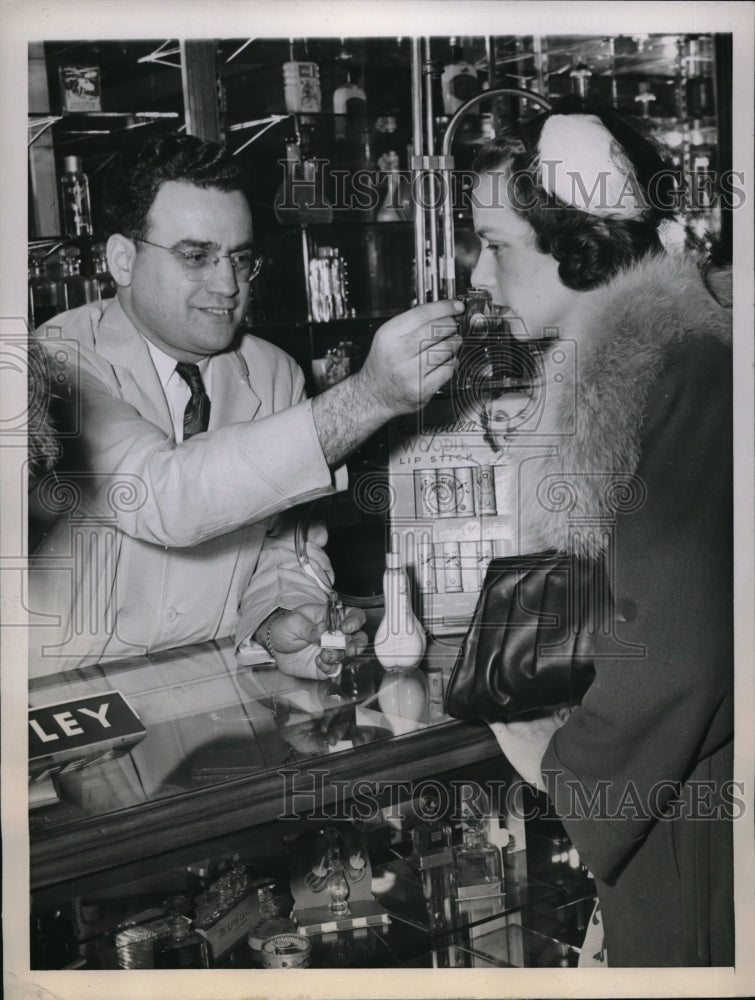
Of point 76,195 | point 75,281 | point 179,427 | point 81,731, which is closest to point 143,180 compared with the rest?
point 76,195

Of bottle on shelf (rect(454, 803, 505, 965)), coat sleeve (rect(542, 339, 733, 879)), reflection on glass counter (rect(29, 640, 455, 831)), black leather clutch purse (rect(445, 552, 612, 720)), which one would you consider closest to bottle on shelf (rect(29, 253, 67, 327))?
reflection on glass counter (rect(29, 640, 455, 831))

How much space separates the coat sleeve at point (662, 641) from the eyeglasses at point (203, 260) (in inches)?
33.5

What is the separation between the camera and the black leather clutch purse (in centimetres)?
209

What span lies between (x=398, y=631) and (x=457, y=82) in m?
1.18

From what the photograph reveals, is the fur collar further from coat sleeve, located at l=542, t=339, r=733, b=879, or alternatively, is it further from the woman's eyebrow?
the woman's eyebrow

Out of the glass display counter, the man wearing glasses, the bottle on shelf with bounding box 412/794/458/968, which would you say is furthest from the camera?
the bottle on shelf with bounding box 412/794/458/968

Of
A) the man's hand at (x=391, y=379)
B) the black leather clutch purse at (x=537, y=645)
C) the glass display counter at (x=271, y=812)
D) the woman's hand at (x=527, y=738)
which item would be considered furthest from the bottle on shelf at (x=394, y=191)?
the woman's hand at (x=527, y=738)

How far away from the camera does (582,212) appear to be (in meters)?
2.08

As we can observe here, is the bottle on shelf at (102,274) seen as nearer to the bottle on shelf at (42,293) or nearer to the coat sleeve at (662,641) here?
the bottle on shelf at (42,293)

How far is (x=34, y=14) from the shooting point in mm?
2068

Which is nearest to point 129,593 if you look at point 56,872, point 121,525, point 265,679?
point 121,525

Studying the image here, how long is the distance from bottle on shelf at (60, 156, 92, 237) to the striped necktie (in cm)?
32

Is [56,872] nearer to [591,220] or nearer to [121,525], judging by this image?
[121,525]

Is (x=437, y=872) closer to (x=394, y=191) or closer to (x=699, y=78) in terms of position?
(x=394, y=191)
